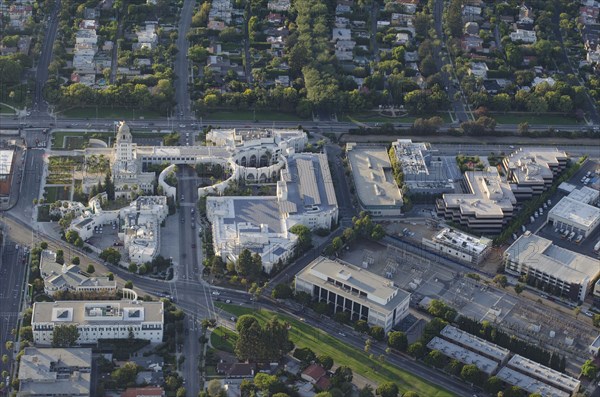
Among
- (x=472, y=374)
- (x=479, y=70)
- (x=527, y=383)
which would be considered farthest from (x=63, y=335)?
(x=479, y=70)

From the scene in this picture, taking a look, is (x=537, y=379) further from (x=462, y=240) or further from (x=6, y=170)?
(x=6, y=170)

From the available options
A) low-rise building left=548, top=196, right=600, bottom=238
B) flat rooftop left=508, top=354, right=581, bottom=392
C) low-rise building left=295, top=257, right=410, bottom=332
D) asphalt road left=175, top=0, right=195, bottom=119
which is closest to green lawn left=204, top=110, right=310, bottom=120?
asphalt road left=175, top=0, right=195, bottom=119

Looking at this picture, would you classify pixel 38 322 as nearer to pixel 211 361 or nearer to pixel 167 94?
pixel 211 361

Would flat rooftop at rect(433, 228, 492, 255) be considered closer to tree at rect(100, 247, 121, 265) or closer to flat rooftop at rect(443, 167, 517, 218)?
flat rooftop at rect(443, 167, 517, 218)

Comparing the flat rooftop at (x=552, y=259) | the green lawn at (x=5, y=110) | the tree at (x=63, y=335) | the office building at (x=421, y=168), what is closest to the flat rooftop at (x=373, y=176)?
the office building at (x=421, y=168)

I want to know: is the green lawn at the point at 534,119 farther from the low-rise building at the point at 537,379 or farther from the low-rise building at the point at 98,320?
the low-rise building at the point at 98,320

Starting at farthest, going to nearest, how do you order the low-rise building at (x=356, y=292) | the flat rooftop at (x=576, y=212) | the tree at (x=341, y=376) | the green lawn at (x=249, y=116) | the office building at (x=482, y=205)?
the green lawn at (x=249, y=116) < the flat rooftop at (x=576, y=212) < the office building at (x=482, y=205) < the low-rise building at (x=356, y=292) < the tree at (x=341, y=376)
